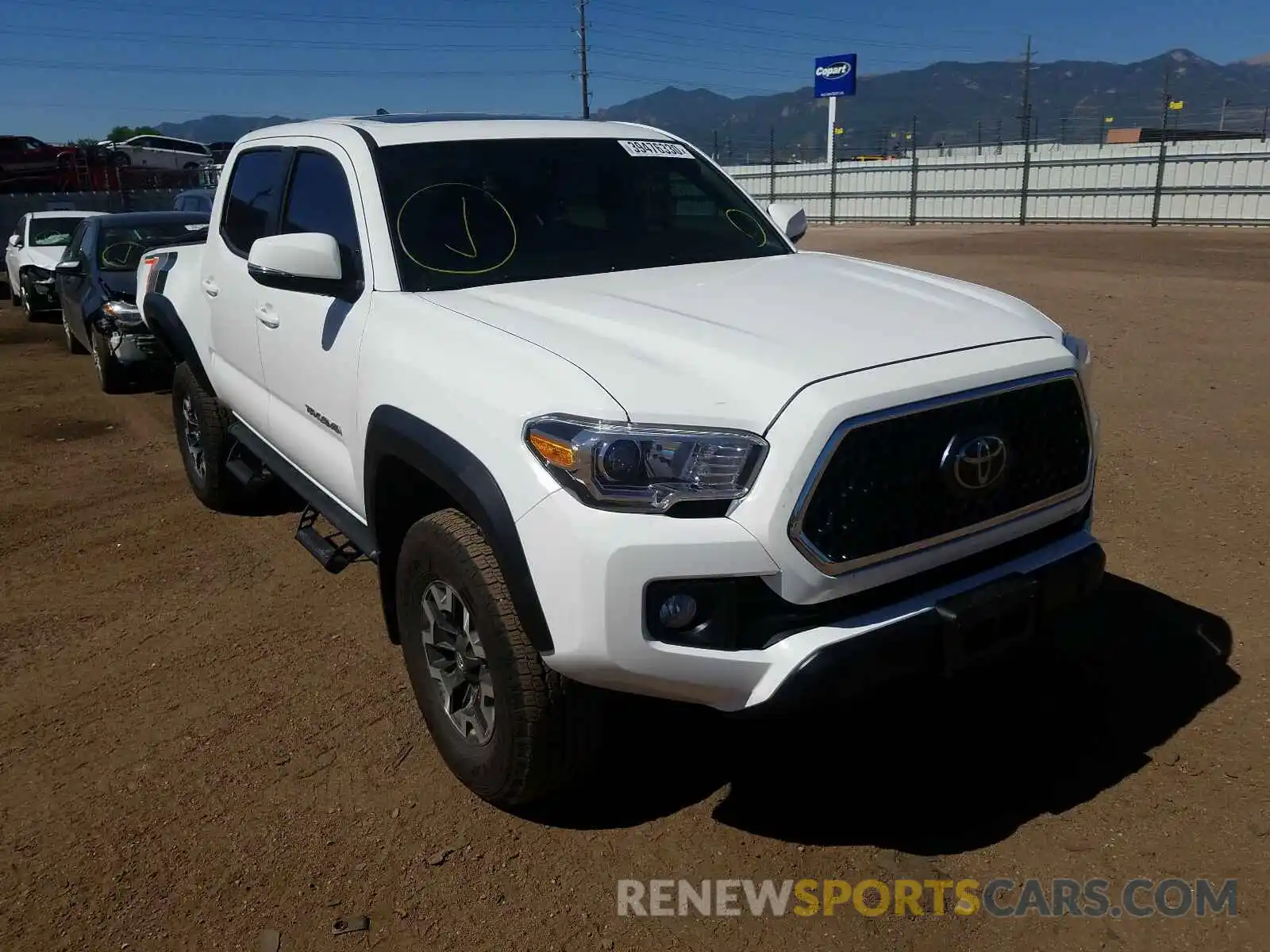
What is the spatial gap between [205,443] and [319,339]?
2270mm

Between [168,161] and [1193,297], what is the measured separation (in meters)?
31.5

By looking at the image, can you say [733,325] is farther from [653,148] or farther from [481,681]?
[653,148]

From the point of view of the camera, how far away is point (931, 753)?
3227 millimetres

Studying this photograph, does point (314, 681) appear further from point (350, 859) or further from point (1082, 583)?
point (1082, 583)

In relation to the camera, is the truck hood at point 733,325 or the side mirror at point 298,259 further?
the side mirror at point 298,259

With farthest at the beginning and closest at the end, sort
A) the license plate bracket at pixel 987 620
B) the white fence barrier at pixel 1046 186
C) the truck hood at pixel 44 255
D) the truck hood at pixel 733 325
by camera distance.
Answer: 1. the white fence barrier at pixel 1046 186
2. the truck hood at pixel 44 255
3. the license plate bracket at pixel 987 620
4. the truck hood at pixel 733 325

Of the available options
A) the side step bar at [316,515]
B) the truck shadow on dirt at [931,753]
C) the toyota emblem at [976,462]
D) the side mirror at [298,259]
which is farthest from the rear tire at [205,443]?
the toyota emblem at [976,462]

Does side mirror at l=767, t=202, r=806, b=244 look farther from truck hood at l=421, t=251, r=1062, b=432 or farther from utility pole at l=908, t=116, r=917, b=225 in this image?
utility pole at l=908, t=116, r=917, b=225

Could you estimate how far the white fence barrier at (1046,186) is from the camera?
24125mm

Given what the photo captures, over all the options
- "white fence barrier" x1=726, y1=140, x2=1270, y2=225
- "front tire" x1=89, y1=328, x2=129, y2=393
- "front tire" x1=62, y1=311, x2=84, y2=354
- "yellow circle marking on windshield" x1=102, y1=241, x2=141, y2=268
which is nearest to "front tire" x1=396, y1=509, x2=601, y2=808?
"front tire" x1=89, y1=328, x2=129, y2=393

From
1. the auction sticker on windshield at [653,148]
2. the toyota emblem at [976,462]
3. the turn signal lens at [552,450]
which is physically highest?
the auction sticker on windshield at [653,148]

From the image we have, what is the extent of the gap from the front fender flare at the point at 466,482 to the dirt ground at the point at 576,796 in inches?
33.1

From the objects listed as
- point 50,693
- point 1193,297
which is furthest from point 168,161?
point 50,693

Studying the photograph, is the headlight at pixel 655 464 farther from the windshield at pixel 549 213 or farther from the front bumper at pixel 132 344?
the front bumper at pixel 132 344
